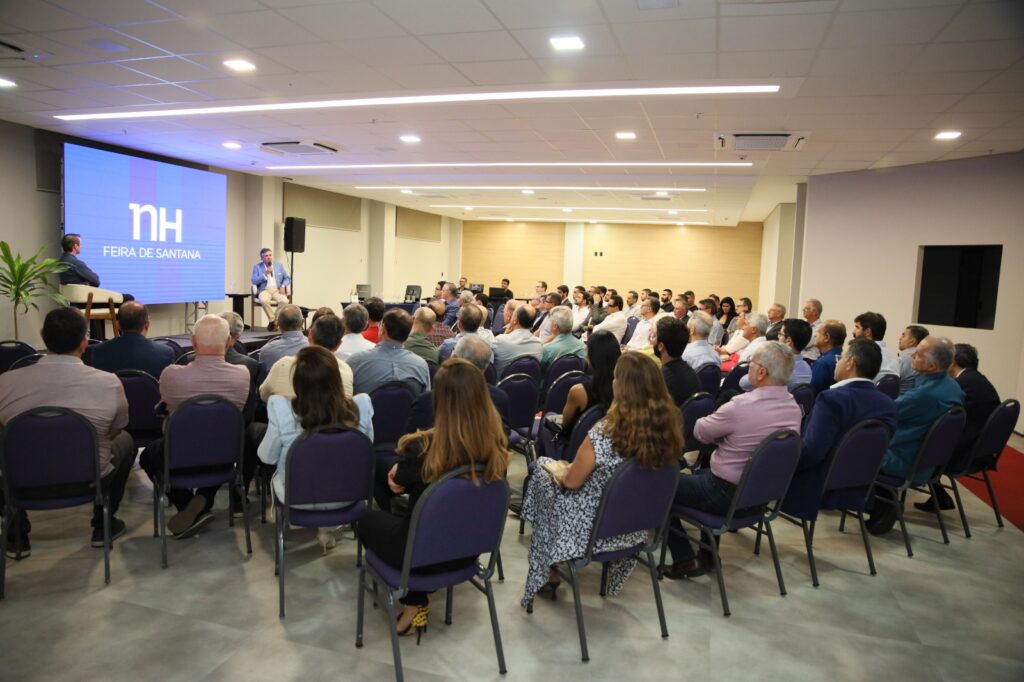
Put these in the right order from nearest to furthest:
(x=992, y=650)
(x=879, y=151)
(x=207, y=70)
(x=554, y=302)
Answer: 1. (x=992, y=650)
2. (x=207, y=70)
3. (x=879, y=151)
4. (x=554, y=302)

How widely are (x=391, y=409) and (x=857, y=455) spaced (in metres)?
Answer: 2.64

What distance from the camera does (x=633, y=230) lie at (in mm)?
22078

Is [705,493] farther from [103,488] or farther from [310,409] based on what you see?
[103,488]

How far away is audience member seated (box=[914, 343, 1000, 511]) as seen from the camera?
15.4ft

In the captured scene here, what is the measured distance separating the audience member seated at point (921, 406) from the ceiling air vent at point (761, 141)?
13.5 ft

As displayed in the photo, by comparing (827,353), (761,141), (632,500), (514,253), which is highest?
(761,141)

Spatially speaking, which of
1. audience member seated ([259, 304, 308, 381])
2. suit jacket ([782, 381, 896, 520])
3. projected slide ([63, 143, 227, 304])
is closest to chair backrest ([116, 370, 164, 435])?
audience member seated ([259, 304, 308, 381])

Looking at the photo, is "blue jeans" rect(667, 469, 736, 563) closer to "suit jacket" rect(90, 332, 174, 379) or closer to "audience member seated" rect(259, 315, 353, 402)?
"audience member seated" rect(259, 315, 353, 402)

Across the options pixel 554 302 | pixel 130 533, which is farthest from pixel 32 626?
pixel 554 302

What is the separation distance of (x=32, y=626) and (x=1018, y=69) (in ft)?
24.0

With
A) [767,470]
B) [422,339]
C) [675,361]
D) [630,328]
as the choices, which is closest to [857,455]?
[767,470]

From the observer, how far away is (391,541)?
2.58 m

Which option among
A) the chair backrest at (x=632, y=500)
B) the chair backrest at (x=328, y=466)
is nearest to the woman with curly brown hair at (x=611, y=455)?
the chair backrest at (x=632, y=500)

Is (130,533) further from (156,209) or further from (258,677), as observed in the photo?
(156,209)
